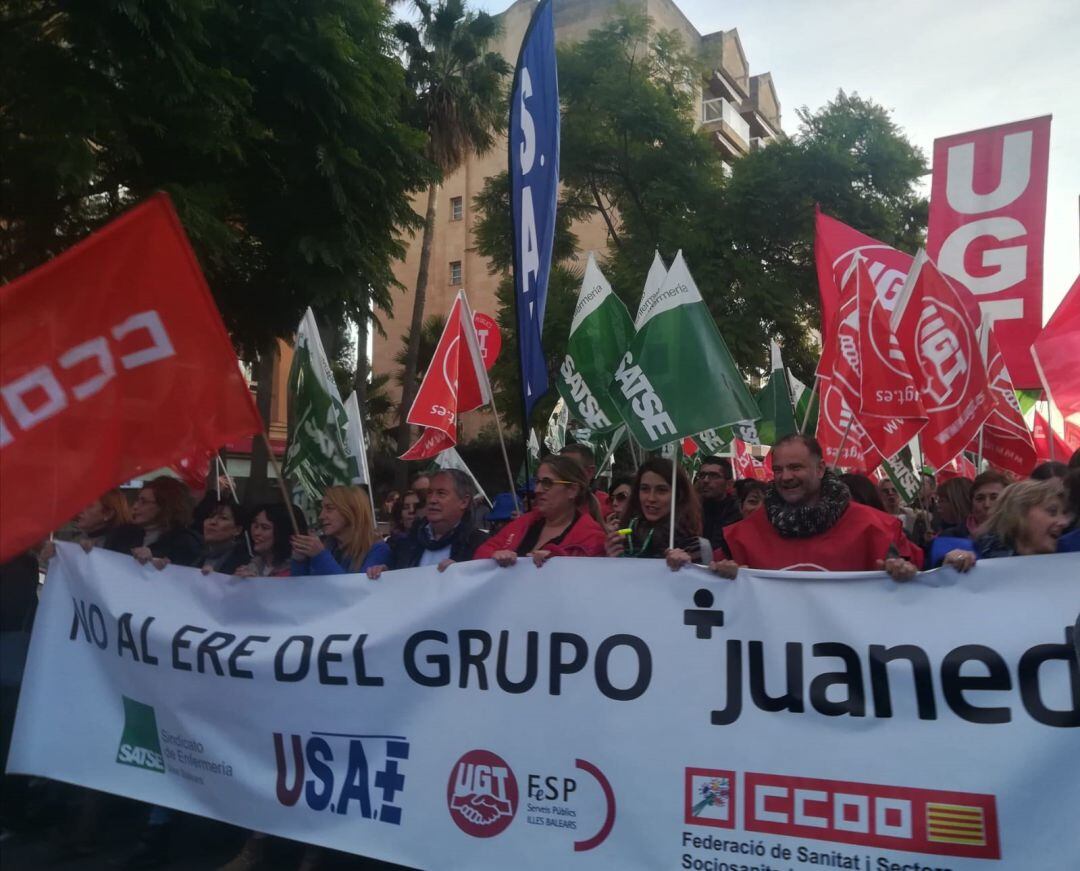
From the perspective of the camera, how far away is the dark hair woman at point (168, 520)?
5.21m

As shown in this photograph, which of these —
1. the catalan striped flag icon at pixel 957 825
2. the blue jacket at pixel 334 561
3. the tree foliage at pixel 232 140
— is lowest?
the catalan striped flag icon at pixel 957 825

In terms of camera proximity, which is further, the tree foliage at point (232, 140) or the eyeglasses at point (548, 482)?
the tree foliage at point (232, 140)

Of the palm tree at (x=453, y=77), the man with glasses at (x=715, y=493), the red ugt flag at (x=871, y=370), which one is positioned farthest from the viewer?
the palm tree at (x=453, y=77)

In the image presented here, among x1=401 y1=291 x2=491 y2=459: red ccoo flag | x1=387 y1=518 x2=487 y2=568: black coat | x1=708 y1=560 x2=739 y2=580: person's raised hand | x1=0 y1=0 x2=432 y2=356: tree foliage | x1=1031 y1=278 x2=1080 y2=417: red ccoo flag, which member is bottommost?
x1=708 y1=560 x2=739 y2=580: person's raised hand

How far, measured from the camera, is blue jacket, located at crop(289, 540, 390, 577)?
4430mm

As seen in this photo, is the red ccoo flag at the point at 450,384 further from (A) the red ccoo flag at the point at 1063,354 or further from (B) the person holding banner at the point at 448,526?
(A) the red ccoo flag at the point at 1063,354

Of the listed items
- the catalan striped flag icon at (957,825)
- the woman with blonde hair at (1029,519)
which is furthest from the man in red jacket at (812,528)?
the catalan striped flag icon at (957,825)

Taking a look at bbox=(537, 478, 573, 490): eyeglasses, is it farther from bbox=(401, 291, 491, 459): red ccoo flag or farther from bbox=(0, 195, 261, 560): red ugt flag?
bbox=(401, 291, 491, 459): red ccoo flag

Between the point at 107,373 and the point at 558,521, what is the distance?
186 cm

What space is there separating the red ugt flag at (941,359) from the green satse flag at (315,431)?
3462 millimetres

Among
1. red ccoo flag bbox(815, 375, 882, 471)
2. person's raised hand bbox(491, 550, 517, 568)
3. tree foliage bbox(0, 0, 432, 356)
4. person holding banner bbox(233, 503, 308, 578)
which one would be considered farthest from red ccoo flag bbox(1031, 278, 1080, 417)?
tree foliage bbox(0, 0, 432, 356)

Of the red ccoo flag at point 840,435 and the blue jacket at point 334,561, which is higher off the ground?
the red ccoo flag at point 840,435

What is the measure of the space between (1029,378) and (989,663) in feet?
18.0

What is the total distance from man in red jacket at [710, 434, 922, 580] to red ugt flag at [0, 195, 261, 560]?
1852 millimetres
